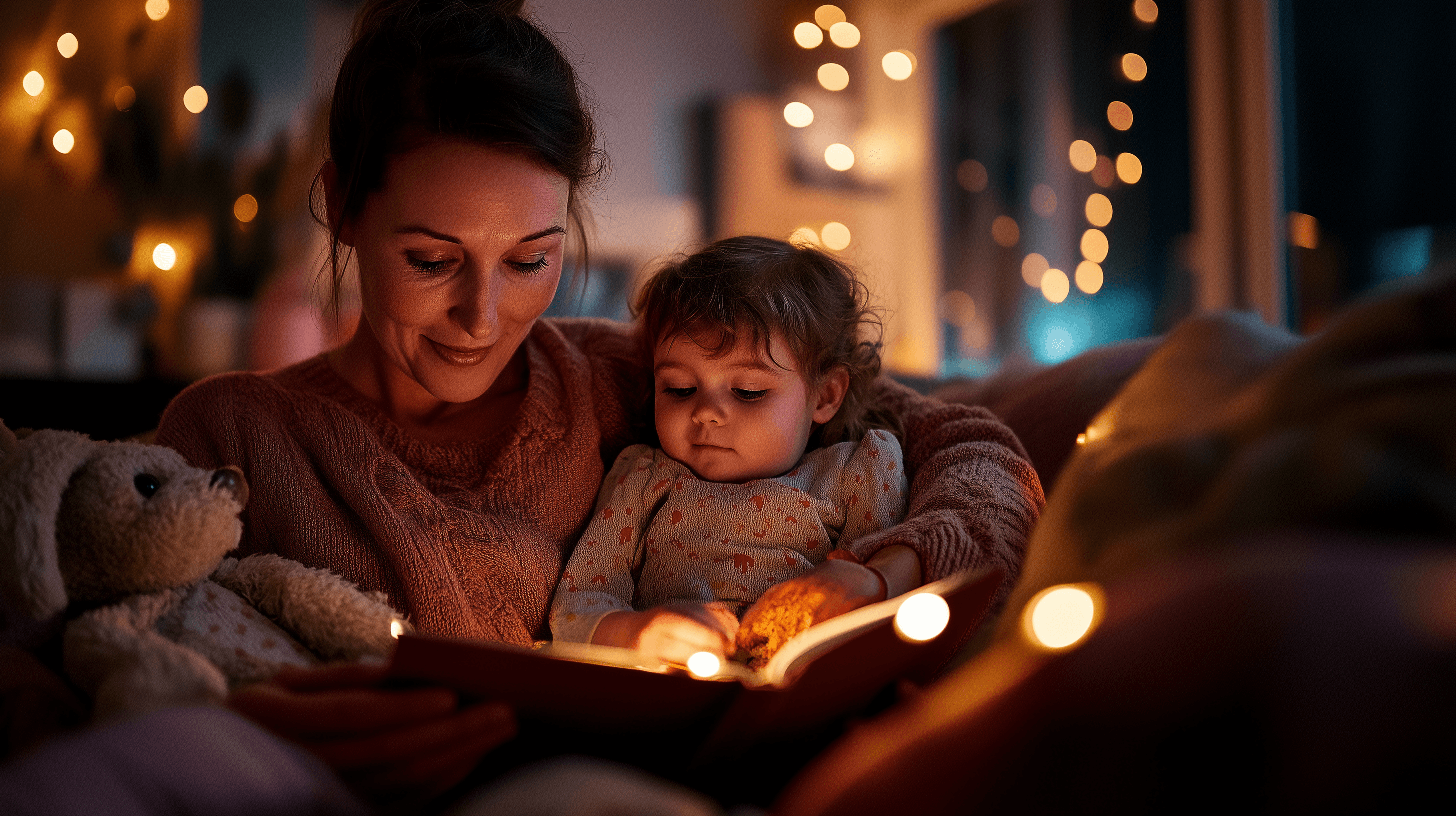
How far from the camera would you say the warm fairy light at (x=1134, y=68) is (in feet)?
10.6

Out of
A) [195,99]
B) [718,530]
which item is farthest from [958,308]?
[718,530]

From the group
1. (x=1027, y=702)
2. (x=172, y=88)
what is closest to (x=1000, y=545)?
(x=1027, y=702)

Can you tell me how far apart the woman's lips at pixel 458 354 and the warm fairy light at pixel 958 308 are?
129 inches

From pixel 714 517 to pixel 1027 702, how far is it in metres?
0.65

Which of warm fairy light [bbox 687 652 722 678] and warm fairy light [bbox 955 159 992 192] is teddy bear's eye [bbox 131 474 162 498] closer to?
warm fairy light [bbox 687 652 722 678]

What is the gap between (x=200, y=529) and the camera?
765mm

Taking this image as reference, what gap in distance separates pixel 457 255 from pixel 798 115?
319 centimetres

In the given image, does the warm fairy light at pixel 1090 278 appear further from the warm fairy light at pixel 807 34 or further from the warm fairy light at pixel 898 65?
the warm fairy light at pixel 807 34

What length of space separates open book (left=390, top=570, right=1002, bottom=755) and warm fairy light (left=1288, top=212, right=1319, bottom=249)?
8.65ft

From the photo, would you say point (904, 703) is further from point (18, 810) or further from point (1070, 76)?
point (1070, 76)

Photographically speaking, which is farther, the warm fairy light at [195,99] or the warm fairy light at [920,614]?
the warm fairy light at [195,99]

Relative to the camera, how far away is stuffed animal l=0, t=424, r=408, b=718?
0.67 m

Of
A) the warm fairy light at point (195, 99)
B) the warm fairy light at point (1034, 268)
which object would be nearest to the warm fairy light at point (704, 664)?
the warm fairy light at point (195, 99)

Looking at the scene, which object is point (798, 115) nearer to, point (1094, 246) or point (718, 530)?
point (1094, 246)
